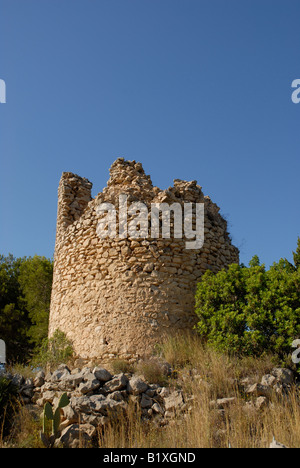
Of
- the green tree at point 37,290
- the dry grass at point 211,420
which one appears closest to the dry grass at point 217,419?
the dry grass at point 211,420

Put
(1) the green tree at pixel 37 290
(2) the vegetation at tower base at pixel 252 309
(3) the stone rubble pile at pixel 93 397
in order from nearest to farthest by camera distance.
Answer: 1. (3) the stone rubble pile at pixel 93 397
2. (2) the vegetation at tower base at pixel 252 309
3. (1) the green tree at pixel 37 290

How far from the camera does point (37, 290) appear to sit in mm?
16766

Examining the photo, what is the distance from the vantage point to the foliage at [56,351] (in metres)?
9.57

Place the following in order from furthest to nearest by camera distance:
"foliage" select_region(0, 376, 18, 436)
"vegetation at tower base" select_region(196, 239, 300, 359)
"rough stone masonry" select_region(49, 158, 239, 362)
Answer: "rough stone masonry" select_region(49, 158, 239, 362) → "vegetation at tower base" select_region(196, 239, 300, 359) → "foliage" select_region(0, 376, 18, 436)

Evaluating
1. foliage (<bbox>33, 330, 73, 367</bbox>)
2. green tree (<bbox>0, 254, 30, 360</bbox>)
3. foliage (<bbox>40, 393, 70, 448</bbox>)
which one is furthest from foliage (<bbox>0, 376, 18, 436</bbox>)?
green tree (<bbox>0, 254, 30, 360</bbox>)

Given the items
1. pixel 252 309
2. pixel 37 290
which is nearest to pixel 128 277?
pixel 252 309

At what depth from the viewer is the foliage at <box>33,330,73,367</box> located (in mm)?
9570

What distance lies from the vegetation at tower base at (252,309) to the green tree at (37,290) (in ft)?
27.5

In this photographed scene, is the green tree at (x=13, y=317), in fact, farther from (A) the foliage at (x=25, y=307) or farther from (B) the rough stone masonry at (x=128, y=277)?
(B) the rough stone masonry at (x=128, y=277)

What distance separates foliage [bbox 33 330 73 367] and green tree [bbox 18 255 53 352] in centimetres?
545

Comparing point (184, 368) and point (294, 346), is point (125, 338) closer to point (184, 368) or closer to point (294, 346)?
point (184, 368)

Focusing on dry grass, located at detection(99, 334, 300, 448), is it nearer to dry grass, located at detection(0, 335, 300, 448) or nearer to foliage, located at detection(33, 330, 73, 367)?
dry grass, located at detection(0, 335, 300, 448)

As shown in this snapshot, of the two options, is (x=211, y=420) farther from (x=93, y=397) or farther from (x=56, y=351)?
(x=56, y=351)
